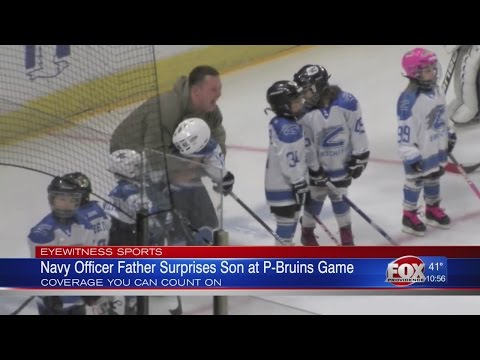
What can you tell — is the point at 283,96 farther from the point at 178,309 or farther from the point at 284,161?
the point at 178,309

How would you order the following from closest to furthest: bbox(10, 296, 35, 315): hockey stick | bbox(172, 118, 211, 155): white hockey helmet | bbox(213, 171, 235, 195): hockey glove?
bbox(10, 296, 35, 315): hockey stick → bbox(172, 118, 211, 155): white hockey helmet → bbox(213, 171, 235, 195): hockey glove

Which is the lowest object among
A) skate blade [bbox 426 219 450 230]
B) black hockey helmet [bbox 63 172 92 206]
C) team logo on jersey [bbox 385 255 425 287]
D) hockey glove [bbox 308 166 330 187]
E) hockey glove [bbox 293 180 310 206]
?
team logo on jersey [bbox 385 255 425 287]

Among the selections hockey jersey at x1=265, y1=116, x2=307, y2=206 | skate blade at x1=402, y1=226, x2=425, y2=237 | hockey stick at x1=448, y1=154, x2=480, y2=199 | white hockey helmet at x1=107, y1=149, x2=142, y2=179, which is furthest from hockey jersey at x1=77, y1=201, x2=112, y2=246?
hockey stick at x1=448, y1=154, x2=480, y2=199

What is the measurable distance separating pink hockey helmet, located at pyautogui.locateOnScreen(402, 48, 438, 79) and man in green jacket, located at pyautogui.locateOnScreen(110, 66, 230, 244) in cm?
71

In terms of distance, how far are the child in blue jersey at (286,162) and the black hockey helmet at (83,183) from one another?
0.75 m

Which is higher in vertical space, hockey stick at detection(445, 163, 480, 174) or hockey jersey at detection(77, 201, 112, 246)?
hockey stick at detection(445, 163, 480, 174)

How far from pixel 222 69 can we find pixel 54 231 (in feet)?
3.30

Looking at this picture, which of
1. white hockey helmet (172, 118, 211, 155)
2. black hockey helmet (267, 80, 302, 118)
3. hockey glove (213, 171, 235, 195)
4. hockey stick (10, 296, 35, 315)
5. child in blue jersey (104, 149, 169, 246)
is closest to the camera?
child in blue jersey (104, 149, 169, 246)

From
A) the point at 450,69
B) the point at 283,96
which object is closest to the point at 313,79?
the point at 283,96

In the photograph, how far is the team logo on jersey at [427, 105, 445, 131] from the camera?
5887 mm

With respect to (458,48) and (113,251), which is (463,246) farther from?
(113,251)

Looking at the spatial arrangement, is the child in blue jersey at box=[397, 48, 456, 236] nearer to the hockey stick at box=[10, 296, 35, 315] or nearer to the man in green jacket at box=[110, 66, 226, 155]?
the man in green jacket at box=[110, 66, 226, 155]

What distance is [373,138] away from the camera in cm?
592

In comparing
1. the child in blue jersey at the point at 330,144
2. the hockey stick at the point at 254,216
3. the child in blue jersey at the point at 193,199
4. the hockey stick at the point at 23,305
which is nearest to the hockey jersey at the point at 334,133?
the child in blue jersey at the point at 330,144
